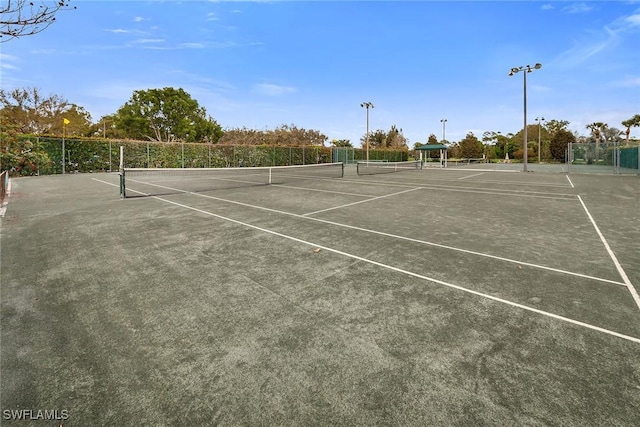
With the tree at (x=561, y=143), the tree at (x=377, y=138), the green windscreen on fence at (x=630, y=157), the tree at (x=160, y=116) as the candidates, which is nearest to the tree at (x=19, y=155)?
the tree at (x=160, y=116)

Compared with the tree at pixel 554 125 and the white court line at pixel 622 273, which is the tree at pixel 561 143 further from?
the white court line at pixel 622 273

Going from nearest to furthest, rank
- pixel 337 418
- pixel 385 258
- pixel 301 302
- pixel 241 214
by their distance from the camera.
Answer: pixel 337 418
pixel 301 302
pixel 385 258
pixel 241 214

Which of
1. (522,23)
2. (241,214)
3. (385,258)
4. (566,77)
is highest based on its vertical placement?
(566,77)

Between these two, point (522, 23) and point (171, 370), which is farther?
point (522, 23)

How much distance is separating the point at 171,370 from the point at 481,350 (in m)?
2.61

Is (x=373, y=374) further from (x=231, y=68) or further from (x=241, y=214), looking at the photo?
(x=231, y=68)

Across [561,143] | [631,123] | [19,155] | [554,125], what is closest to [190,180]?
[19,155]

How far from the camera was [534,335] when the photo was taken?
290 centimetres

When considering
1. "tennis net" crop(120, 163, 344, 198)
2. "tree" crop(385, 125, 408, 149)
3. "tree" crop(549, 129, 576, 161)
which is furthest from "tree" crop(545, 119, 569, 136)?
"tennis net" crop(120, 163, 344, 198)

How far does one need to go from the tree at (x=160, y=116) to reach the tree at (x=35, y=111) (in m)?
7.79

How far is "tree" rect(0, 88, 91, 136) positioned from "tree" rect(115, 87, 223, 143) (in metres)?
7.79

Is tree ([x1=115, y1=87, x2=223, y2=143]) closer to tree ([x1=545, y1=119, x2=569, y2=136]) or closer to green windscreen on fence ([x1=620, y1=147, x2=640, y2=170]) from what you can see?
green windscreen on fence ([x1=620, y1=147, x2=640, y2=170])

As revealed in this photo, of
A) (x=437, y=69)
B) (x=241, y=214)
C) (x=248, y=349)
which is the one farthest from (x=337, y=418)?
(x=437, y=69)

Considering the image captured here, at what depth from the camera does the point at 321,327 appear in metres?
3.03
